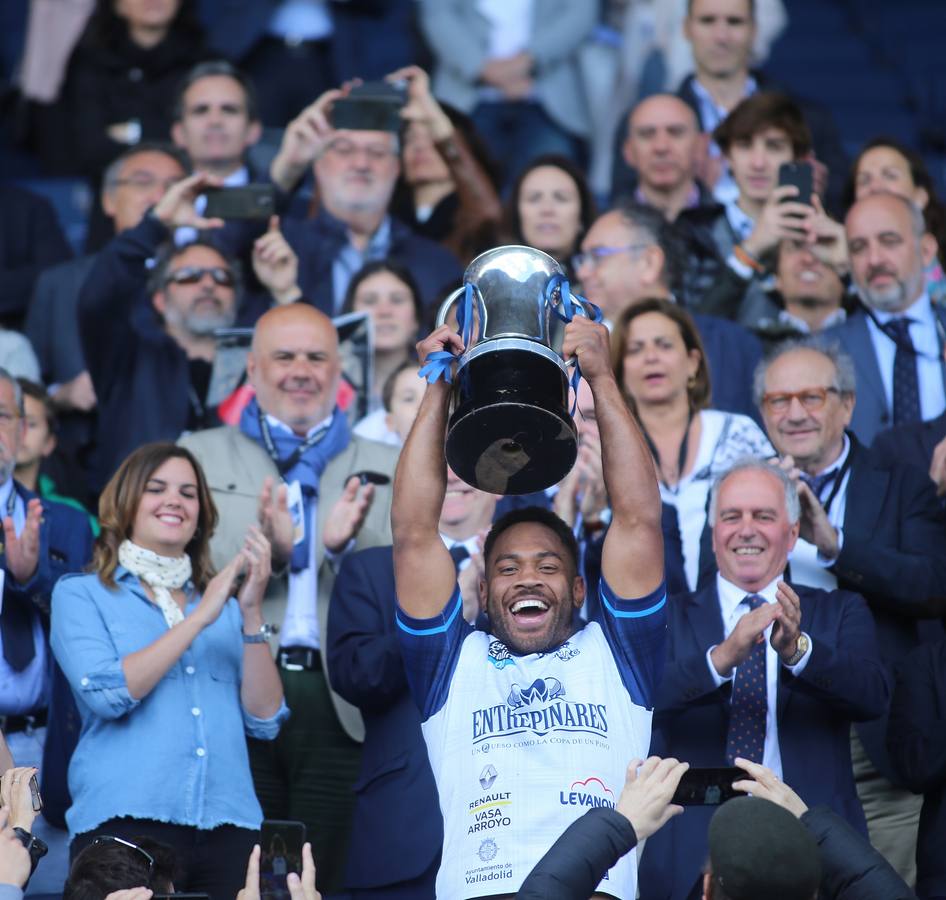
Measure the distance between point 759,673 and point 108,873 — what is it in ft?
7.29

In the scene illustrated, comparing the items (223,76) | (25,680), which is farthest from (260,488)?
(223,76)

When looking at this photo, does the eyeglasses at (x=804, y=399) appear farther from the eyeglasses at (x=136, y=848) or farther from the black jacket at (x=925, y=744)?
the eyeglasses at (x=136, y=848)

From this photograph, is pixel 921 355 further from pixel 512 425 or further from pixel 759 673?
pixel 512 425

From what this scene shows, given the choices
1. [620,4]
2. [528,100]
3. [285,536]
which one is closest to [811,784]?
[285,536]

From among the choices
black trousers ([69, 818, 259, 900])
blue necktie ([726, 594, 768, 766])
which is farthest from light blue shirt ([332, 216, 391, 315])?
black trousers ([69, 818, 259, 900])

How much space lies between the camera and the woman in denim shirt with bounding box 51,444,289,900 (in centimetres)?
604

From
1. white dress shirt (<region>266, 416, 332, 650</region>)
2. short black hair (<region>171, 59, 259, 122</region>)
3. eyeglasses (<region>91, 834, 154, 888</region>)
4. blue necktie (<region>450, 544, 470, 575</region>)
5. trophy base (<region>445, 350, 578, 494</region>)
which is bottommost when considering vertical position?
eyeglasses (<region>91, 834, 154, 888</region>)

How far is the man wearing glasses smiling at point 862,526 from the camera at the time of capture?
22.1 ft

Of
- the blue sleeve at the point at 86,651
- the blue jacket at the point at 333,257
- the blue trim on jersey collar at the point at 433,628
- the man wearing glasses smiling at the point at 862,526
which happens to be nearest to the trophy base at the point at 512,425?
the blue trim on jersey collar at the point at 433,628

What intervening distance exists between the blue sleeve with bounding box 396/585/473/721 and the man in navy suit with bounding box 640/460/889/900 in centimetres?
91

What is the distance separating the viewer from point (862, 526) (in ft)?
23.1

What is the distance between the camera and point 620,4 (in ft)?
40.5

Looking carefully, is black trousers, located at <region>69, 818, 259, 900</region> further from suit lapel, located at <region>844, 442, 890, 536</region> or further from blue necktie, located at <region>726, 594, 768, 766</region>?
suit lapel, located at <region>844, 442, 890, 536</region>

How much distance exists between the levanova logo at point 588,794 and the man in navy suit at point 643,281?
3.03 meters
